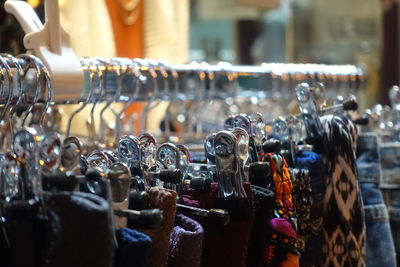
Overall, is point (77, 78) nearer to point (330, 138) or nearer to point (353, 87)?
point (330, 138)

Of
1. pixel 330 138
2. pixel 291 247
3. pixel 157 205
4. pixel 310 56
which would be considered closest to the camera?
pixel 157 205

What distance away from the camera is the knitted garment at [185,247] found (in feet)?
2.14

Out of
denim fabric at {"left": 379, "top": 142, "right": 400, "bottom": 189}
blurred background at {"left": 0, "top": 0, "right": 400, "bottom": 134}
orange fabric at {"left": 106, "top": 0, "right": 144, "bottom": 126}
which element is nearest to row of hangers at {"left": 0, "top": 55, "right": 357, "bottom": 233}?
denim fabric at {"left": 379, "top": 142, "right": 400, "bottom": 189}

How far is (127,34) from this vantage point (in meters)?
1.76

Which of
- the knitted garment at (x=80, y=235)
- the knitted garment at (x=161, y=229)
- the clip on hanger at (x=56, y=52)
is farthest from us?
the clip on hanger at (x=56, y=52)

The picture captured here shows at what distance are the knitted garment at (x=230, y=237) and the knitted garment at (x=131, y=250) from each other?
13 centimetres

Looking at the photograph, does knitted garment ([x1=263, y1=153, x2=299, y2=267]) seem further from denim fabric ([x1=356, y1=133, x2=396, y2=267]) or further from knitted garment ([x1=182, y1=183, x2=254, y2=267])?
denim fabric ([x1=356, y1=133, x2=396, y2=267])

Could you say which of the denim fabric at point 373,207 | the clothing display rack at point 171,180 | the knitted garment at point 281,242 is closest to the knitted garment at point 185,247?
the clothing display rack at point 171,180

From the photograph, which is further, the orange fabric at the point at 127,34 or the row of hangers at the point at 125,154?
the orange fabric at the point at 127,34

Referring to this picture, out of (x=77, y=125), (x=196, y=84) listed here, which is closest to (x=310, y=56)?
(x=77, y=125)

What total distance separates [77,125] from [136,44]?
32cm

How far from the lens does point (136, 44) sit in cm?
175

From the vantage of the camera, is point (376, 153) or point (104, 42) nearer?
point (376, 153)

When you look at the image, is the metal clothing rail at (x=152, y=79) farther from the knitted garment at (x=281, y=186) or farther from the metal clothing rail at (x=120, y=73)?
the knitted garment at (x=281, y=186)
